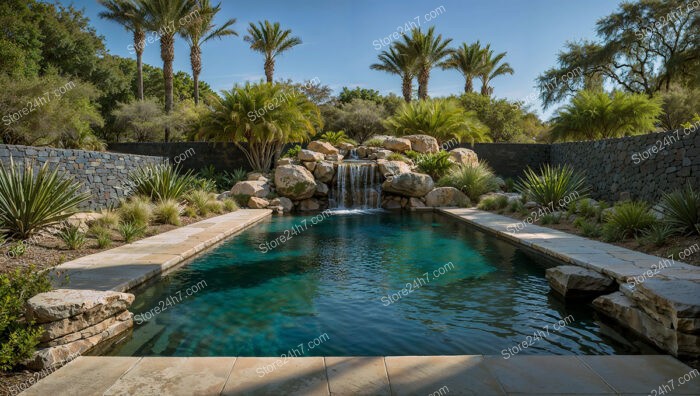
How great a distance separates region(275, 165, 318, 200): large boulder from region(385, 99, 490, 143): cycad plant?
736 centimetres

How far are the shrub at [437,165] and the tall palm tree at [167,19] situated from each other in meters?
14.9

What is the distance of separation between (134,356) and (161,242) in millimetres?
4358

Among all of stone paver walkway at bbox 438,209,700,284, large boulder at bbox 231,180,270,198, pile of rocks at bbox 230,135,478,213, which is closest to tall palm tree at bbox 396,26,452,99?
pile of rocks at bbox 230,135,478,213

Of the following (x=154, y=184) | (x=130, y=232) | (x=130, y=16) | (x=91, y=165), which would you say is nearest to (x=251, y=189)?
(x=154, y=184)

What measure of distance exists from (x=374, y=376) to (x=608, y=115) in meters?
17.8

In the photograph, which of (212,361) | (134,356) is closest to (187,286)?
(134,356)

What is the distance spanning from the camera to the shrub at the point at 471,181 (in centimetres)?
1430

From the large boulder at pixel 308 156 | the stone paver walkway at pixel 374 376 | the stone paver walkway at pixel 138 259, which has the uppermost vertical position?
the large boulder at pixel 308 156

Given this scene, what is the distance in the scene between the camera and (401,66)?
25.3 meters

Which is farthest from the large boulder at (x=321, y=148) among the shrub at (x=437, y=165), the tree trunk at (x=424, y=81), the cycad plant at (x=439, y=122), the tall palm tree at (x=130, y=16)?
the tall palm tree at (x=130, y=16)

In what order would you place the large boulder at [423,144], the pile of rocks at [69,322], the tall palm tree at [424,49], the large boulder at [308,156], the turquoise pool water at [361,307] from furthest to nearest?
the tall palm tree at [424,49], the large boulder at [423,144], the large boulder at [308,156], the turquoise pool water at [361,307], the pile of rocks at [69,322]

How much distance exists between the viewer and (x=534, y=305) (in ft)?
15.4

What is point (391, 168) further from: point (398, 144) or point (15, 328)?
point (15, 328)

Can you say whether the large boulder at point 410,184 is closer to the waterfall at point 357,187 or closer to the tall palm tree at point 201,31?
the waterfall at point 357,187
